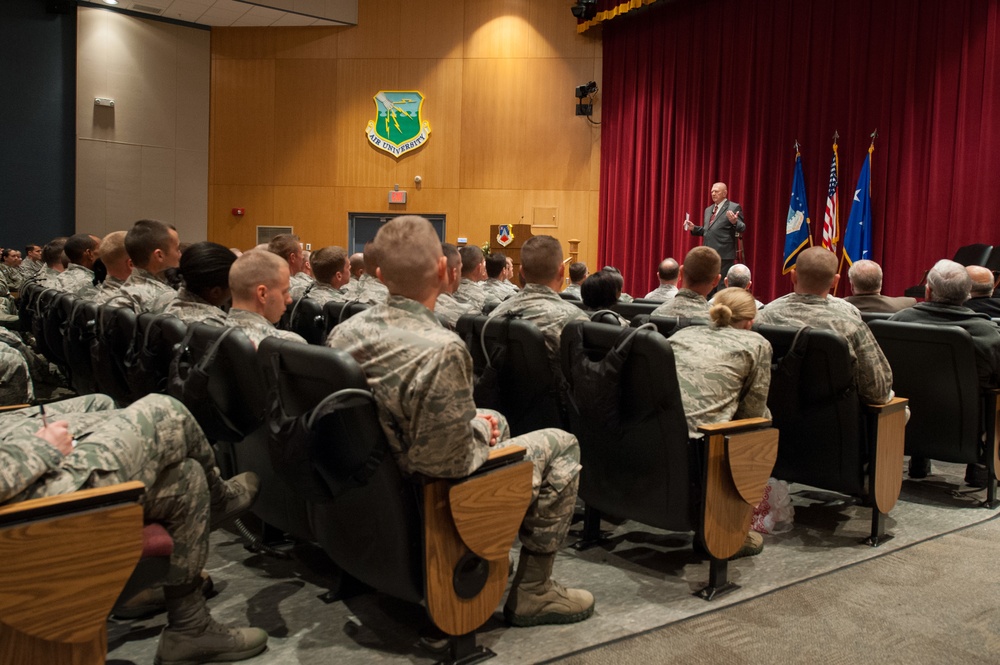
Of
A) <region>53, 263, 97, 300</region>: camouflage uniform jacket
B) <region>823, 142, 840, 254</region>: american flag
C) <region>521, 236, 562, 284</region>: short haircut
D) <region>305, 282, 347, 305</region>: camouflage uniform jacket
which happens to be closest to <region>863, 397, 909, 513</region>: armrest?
<region>521, 236, 562, 284</region>: short haircut

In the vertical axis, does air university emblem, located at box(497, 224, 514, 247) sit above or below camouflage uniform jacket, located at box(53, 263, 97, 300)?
above

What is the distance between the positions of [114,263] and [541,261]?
2342 millimetres

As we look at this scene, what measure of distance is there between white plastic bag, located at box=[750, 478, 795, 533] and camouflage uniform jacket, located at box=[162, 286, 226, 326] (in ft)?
7.22

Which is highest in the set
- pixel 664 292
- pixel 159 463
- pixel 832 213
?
pixel 832 213

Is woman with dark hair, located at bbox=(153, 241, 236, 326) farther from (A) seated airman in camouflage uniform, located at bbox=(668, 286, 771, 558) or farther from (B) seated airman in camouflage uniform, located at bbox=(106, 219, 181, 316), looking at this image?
(A) seated airman in camouflage uniform, located at bbox=(668, 286, 771, 558)

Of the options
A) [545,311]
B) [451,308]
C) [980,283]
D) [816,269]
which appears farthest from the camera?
[451,308]

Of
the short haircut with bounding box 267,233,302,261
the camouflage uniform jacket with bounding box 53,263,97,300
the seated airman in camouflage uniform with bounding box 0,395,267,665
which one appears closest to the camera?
A: the seated airman in camouflage uniform with bounding box 0,395,267,665

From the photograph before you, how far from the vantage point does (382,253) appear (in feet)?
6.81

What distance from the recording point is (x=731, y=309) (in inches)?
109

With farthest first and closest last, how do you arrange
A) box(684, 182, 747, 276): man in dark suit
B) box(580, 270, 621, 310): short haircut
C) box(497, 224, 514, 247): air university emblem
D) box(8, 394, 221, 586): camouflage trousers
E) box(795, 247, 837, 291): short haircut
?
box(497, 224, 514, 247): air university emblem
box(684, 182, 747, 276): man in dark suit
box(580, 270, 621, 310): short haircut
box(795, 247, 837, 291): short haircut
box(8, 394, 221, 586): camouflage trousers

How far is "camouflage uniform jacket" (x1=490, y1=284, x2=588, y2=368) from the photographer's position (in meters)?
3.15

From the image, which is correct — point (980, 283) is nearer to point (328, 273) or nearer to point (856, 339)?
point (856, 339)

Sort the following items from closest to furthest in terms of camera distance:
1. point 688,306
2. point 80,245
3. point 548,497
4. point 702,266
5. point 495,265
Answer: point 548,497 < point 702,266 < point 688,306 < point 80,245 < point 495,265

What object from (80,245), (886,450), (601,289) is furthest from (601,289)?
(80,245)
